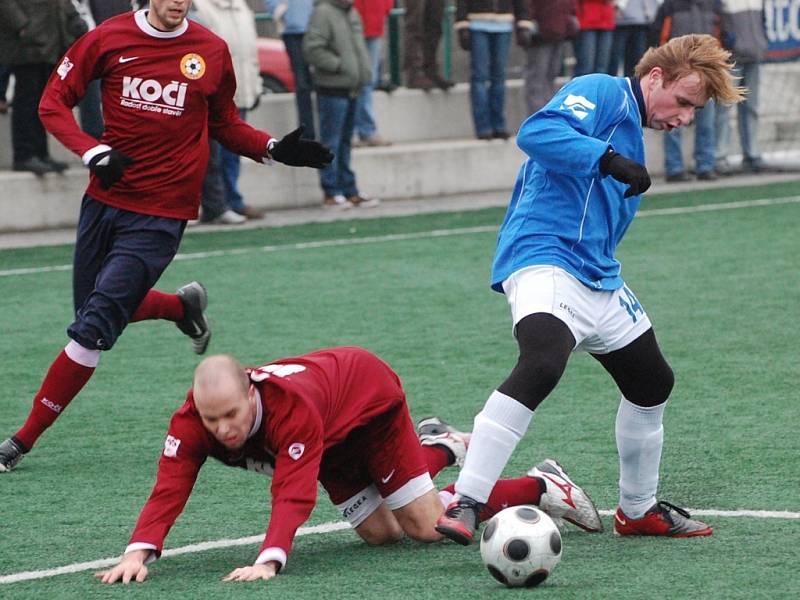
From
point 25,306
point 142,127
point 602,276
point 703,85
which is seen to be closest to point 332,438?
point 602,276

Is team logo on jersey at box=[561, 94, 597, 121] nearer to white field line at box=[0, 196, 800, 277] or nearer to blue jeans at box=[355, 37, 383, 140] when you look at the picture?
white field line at box=[0, 196, 800, 277]

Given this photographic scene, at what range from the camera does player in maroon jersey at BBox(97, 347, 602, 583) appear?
4703mm

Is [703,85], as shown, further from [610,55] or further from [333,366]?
[610,55]

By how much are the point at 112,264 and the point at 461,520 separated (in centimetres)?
223

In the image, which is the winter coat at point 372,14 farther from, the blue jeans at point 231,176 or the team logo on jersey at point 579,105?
the team logo on jersey at point 579,105

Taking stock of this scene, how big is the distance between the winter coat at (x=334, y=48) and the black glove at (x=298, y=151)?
6400 mm

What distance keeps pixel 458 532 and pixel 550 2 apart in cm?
1012

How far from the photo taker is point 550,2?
1423 centimetres

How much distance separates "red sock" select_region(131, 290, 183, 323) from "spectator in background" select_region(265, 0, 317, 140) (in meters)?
5.68

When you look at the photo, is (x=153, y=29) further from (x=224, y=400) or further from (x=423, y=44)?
(x=423, y=44)

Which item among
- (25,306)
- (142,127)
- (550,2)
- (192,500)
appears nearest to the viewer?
(192,500)

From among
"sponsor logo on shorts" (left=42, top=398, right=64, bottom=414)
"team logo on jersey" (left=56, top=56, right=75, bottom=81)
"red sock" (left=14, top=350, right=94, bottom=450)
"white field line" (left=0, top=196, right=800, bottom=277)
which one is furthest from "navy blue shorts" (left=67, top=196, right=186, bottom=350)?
"white field line" (left=0, top=196, right=800, bottom=277)

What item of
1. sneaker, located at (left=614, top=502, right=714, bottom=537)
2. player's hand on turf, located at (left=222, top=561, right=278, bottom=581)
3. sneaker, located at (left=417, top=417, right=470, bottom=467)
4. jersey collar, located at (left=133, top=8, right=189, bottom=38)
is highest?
jersey collar, located at (left=133, top=8, right=189, bottom=38)

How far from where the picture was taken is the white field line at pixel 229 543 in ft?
16.4
